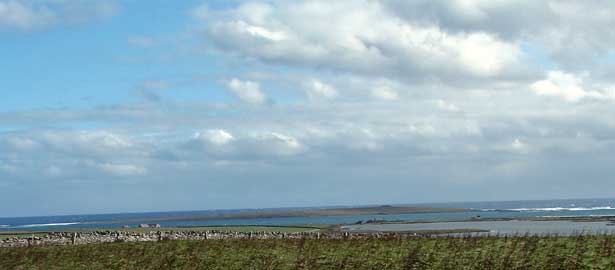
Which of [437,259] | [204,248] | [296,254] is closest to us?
A: [437,259]

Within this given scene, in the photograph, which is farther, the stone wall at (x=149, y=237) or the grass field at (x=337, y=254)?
the stone wall at (x=149, y=237)

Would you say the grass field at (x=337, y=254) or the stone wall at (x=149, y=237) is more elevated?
the stone wall at (x=149, y=237)

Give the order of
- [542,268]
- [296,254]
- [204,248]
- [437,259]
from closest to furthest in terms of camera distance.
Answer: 1. [542,268]
2. [437,259]
3. [296,254]
4. [204,248]

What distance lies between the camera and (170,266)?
39312 millimetres

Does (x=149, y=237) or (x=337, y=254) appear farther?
(x=149, y=237)

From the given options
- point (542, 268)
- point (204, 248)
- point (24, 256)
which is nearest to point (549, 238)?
point (542, 268)

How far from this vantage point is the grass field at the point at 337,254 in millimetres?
36000

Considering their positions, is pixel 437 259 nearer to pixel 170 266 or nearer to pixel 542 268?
pixel 542 268

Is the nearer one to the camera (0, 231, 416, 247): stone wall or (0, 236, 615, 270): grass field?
(0, 236, 615, 270): grass field

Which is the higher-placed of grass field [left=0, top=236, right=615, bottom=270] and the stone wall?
the stone wall

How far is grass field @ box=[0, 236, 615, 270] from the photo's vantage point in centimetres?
3600

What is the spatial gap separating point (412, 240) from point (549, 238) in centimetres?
853

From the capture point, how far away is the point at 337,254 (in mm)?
40500

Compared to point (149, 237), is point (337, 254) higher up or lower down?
lower down
